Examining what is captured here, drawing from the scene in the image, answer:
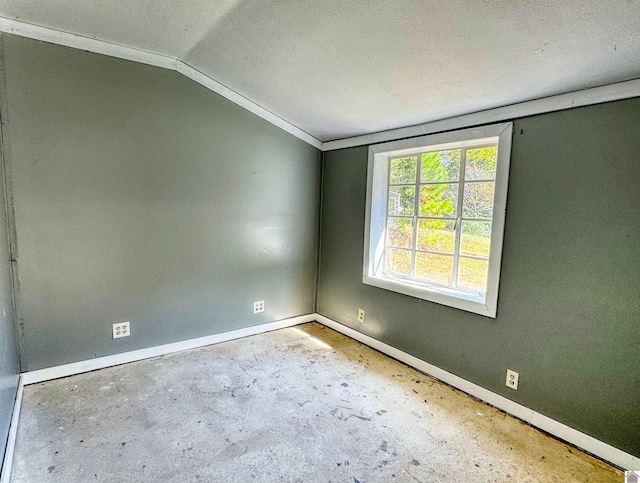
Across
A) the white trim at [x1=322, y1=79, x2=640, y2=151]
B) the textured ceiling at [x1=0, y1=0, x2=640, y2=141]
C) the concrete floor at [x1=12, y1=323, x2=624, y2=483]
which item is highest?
the textured ceiling at [x1=0, y1=0, x2=640, y2=141]

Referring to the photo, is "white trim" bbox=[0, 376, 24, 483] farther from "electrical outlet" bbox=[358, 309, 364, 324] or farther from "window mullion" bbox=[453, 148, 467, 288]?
"window mullion" bbox=[453, 148, 467, 288]

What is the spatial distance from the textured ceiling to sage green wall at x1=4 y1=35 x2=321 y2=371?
1.16 ft

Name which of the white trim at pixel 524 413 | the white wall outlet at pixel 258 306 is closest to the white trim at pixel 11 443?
the white wall outlet at pixel 258 306

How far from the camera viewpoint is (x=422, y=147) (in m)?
2.68

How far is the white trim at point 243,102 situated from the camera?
2.72 meters

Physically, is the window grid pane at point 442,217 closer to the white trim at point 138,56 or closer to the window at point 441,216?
the window at point 441,216

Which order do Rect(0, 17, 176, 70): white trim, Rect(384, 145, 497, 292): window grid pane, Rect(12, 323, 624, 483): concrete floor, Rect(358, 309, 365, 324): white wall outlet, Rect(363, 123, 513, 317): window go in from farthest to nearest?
Rect(358, 309, 365, 324): white wall outlet → Rect(384, 145, 497, 292): window grid pane → Rect(363, 123, 513, 317): window → Rect(0, 17, 176, 70): white trim → Rect(12, 323, 624, 483): concrete floor

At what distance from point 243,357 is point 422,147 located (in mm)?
2333

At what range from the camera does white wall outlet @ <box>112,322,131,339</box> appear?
8.42ft

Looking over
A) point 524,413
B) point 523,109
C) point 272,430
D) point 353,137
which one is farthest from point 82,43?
point 524,413

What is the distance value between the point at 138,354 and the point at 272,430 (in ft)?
4.73

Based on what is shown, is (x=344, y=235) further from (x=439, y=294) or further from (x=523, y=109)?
(x=523, y=109)

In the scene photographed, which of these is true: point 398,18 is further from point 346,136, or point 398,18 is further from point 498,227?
point 346,136

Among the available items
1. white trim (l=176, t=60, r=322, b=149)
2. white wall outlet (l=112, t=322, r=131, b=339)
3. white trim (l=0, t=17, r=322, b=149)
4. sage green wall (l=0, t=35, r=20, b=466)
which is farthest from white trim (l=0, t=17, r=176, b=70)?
white wall outlet (l=112, t=322, r=131, b=339)
